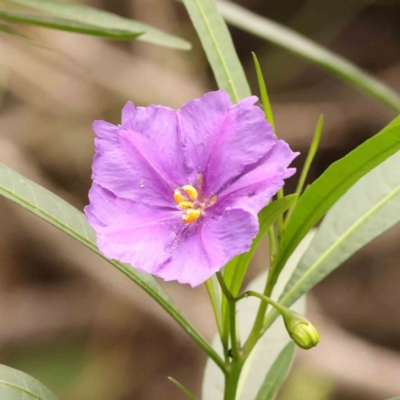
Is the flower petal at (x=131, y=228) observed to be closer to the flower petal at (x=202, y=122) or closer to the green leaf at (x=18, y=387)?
the flower petal at (x=202, y=122)

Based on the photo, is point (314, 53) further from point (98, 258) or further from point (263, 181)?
point (98, 258)

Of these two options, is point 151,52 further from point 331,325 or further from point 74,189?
point 331,325

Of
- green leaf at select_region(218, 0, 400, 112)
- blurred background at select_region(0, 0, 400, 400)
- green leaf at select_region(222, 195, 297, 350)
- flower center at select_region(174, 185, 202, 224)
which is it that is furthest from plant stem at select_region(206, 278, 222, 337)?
blurred background at select_region(0, 0, 400, 400)

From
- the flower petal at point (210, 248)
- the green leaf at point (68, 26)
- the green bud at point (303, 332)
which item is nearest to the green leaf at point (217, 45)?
the green leaf at point (68, 26)

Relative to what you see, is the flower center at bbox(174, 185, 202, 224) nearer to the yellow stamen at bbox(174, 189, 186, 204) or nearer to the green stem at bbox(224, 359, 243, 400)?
the yellow stamen at bbox(174, 189, 186, 204)

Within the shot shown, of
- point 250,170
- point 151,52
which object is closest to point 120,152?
point 250,170

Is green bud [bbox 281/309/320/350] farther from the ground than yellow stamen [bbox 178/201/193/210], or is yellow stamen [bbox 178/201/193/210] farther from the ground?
yellow stamen [bbox 178/201/193/210]

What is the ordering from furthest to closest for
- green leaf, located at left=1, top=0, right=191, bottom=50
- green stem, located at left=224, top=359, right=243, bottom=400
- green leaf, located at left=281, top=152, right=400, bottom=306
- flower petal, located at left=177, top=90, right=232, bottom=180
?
green leaf, located at left=1, top=0, right=191, bottom=50, green leaf, located at left=281, top=152, right=400, bottom=306, green stem, located at left=224, top=359, right=243, bottom=400, flower petal, located at left=177, top=90, right=232, bottom=180
